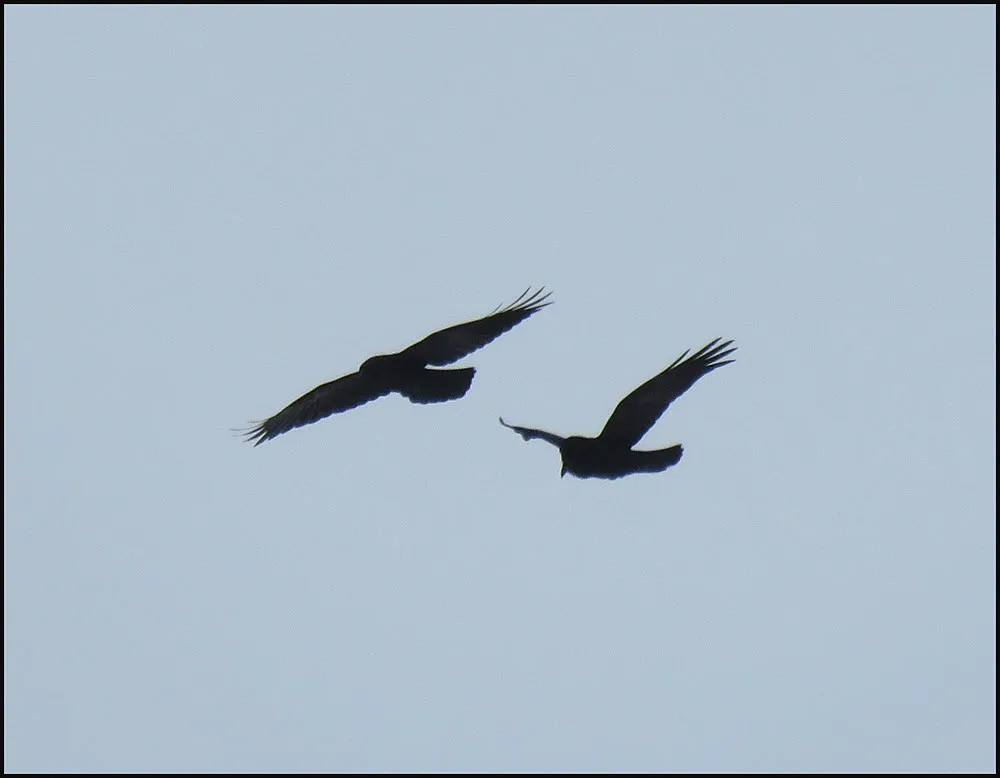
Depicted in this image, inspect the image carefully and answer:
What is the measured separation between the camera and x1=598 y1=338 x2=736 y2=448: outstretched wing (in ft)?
Answer: 44.0

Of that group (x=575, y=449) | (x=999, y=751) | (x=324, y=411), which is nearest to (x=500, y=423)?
(x=575, y=449)

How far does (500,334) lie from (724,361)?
2.57 meters

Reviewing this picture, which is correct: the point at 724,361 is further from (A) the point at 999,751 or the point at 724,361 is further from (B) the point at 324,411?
(A) the point at 999,751

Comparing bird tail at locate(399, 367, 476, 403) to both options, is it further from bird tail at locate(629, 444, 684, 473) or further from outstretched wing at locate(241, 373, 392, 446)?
bird tail at locate(629, 444, 684, 473)

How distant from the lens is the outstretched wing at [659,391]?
1342cm

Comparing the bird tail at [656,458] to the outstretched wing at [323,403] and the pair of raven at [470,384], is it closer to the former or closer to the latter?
the pair of raven at [470,384]

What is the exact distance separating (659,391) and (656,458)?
60 centimetres

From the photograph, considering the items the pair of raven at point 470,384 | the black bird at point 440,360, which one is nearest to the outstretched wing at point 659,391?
the pair of raven at point 470,384

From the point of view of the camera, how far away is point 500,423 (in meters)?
13.5

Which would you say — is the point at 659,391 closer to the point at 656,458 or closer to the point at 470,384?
the point at 656,458

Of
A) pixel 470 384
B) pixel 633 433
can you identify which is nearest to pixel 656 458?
pixel 633 433

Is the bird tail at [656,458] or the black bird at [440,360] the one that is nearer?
the bird tail at [656,458]

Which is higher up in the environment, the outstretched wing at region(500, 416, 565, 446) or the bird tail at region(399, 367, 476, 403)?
the bird tail at region(399, 367, 476, 403)

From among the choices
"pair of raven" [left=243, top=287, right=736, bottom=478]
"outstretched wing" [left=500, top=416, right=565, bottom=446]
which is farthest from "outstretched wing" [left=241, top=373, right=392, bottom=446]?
"outstretched wing" [left=500, top=416, right=565, bottom=446]
